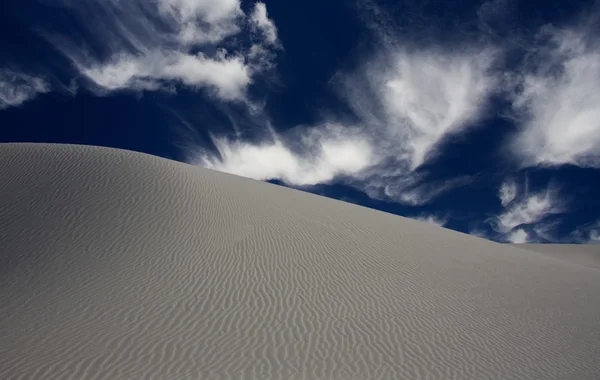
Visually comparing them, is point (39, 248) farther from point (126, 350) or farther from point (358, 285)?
point (358, 285)

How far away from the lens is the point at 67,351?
7109 mm

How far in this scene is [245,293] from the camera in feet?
34.6

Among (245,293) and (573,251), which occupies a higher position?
(573,251)

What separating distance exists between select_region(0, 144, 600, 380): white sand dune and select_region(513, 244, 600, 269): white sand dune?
1390 inches

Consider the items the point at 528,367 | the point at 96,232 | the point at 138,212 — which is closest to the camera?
the point at 528,367

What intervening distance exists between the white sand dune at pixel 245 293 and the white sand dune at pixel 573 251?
35.3 m

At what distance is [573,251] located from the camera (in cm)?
5341

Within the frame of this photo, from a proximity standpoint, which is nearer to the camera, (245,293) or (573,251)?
(245,293)

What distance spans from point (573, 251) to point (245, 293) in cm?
5718

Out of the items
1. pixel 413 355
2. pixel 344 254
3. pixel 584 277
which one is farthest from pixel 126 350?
pixel 584 277

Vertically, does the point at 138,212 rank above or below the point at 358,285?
above

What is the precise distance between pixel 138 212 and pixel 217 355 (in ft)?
33.7

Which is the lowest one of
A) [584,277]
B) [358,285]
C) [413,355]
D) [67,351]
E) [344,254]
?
[67,351]

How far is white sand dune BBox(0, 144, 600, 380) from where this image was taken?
24.1 ft
